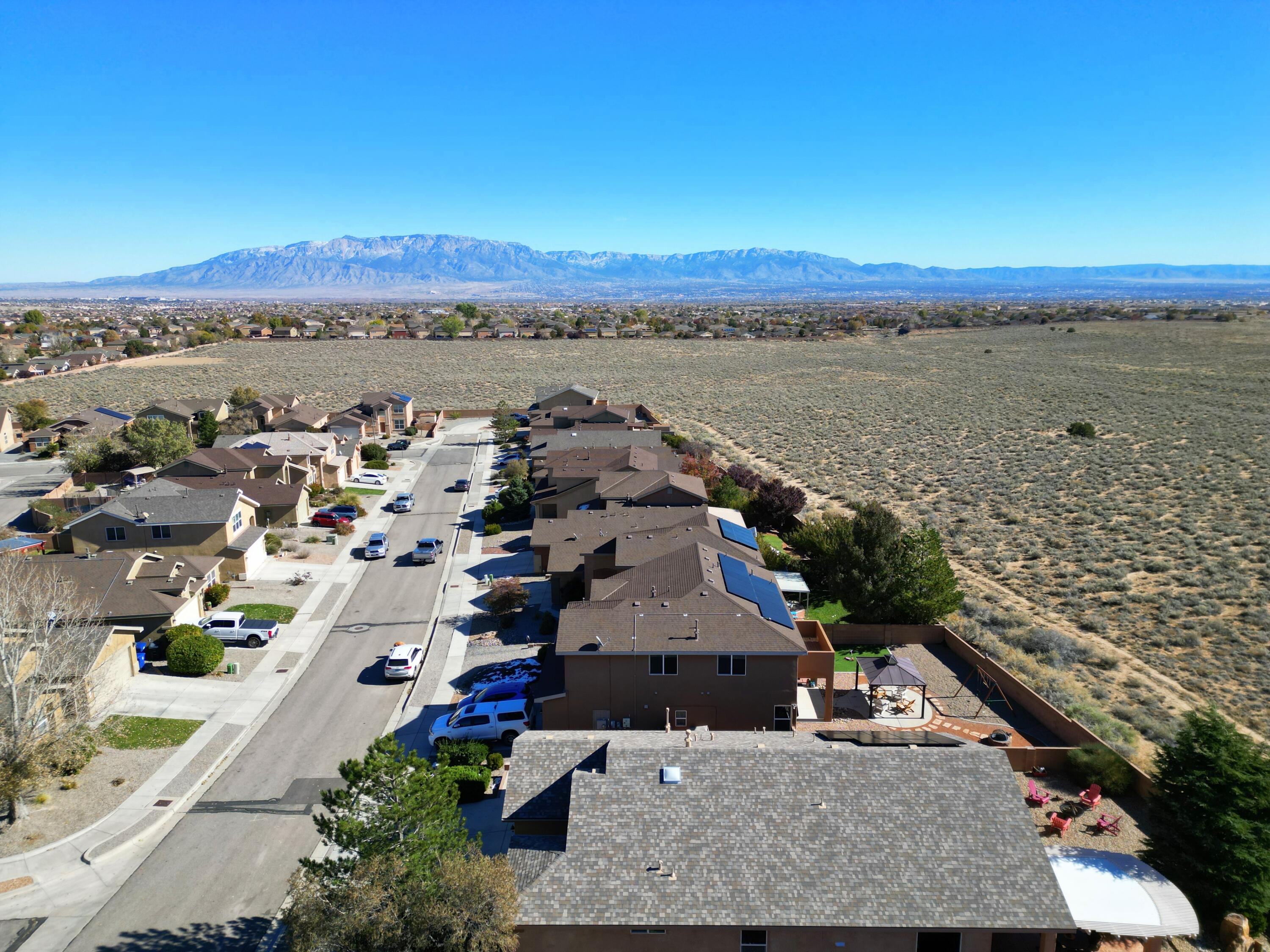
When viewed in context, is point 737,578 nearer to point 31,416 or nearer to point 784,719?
point 784,719

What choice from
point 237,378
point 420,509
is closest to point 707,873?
point 420,509

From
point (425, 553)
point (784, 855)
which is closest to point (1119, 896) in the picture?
point (784, 855)

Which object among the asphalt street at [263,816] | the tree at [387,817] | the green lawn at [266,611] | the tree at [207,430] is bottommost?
the asphalt street at [263,816]

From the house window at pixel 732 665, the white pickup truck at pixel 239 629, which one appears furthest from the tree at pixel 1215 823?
the white pickup truck at pixel 239 629

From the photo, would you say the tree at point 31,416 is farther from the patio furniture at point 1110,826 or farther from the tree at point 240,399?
the patio furniture at point 1110,826

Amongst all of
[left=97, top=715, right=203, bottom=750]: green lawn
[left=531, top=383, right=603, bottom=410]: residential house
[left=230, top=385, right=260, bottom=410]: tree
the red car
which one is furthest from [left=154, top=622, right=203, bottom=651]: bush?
[left=230, top=385, right=260, bottom=410]: tree

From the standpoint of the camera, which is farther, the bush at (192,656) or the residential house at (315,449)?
the residential house at (315,449)
